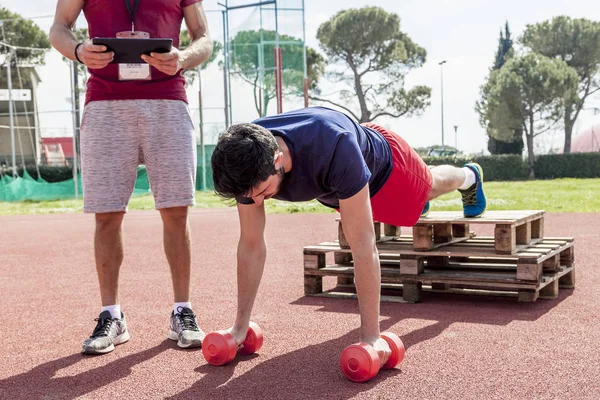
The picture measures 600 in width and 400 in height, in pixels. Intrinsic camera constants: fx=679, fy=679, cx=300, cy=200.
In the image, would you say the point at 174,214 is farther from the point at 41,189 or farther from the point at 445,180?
the point at 41,189

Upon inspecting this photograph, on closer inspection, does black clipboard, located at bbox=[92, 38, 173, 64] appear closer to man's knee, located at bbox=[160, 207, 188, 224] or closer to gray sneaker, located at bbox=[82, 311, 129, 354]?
man's knee, located at bbox=[160, 207, 188, 224]

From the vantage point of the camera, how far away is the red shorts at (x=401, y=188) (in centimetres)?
401

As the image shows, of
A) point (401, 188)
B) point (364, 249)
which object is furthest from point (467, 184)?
point (364, 249)

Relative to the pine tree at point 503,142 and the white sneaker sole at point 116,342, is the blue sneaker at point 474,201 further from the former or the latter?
the pine tree at point 503,142

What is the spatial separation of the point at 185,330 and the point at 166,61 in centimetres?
151

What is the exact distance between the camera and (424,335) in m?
4.03

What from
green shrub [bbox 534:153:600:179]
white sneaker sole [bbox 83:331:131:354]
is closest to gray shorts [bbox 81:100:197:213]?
white sneaker sole [bbox 83:331:131:354]

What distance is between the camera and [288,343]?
3.93m

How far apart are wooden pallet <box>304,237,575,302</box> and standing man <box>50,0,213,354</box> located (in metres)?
1.73

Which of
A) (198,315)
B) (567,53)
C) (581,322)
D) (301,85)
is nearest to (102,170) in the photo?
(198,315)

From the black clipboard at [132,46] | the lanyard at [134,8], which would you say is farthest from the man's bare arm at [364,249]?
the lanyard at [134,8]

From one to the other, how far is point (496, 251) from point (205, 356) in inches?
93.9

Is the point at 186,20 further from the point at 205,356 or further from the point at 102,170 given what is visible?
the point at 205,356

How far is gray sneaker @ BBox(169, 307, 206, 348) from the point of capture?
3816mm
